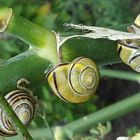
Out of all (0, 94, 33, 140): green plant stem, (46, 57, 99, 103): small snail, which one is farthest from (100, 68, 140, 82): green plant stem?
(0, 94, 33, 140): green plant stem

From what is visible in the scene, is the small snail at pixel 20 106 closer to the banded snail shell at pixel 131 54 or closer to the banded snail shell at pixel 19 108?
the banded snail shell at pixel 19 108

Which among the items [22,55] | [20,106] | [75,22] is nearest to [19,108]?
[20,106]

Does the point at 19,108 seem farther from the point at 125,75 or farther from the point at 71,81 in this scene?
the point at 125,75

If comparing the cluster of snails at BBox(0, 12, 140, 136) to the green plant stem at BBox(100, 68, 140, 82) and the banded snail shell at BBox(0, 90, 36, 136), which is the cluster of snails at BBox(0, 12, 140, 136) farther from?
the green plant stem at BBox(100, 68, 140, 82)

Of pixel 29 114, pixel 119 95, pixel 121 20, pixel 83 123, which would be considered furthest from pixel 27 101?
pixel 119 95

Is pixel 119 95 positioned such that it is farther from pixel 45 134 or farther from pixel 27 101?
pixel 27 101
